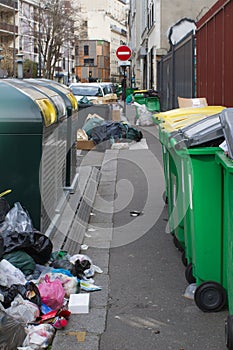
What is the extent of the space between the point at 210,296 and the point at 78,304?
3.12 feet

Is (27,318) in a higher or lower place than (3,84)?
lower

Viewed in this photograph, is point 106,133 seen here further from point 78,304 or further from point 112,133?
point 78,304

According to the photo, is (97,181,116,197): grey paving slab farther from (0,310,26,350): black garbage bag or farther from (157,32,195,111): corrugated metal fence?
(0,310,26,350): black garbage bag

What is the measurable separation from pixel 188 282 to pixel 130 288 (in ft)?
1.58

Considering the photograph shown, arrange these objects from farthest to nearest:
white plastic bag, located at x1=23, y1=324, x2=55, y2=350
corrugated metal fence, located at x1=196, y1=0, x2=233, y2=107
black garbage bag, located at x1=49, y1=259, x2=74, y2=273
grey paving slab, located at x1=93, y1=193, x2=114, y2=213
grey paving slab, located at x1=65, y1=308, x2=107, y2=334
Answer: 1. corrugated metal fence, located at x1=196, y1=0, x2=233, y2=107
2. grey paving slab, located at x1=93, y1=193, x2=114, y2=213
3. black garbage bag, located at x1=49, y1=259, x2=74, y2=273
4. grey paving slab, located at x1=65, y1=308, x2=107, y2=334
5. white plastic bag, located at x1=23, y1=324, x2=55, y2=350

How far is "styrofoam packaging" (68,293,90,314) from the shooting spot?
441 cm

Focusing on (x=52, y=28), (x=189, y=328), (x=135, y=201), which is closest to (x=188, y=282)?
(x=189, y=328)

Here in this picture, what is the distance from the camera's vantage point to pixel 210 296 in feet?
14.2

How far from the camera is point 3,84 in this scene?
5.71 metres

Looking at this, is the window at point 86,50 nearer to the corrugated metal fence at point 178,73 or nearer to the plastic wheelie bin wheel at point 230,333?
the corrugated metal fence at point 178,73

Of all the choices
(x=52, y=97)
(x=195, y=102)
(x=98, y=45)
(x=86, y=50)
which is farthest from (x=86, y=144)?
(x=86, y=50)

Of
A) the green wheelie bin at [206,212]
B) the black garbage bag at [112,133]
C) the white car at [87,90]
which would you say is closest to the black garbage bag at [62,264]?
the green wheelie bin at [206,212]

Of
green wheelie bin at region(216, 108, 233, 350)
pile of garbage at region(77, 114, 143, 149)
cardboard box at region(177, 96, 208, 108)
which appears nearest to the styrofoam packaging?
green wheelie bin at region(216, 108, 233, 350)

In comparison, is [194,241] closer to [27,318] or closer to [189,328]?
[189,328]
